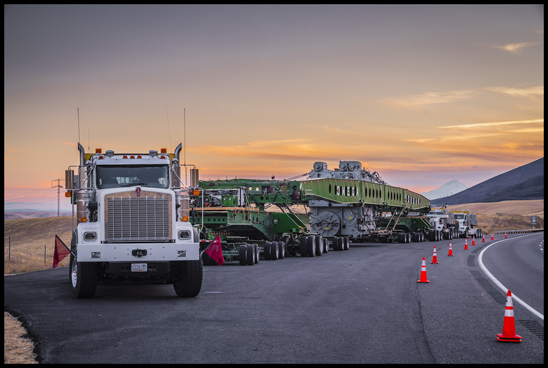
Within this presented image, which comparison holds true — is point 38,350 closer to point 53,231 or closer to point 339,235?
point 339,235

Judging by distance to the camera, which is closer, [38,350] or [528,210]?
[38,350]

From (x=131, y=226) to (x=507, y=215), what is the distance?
12720cm

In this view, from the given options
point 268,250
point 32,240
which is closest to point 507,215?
point 32,240

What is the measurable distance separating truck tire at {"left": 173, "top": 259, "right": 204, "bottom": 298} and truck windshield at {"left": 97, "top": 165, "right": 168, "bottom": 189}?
1756 mm

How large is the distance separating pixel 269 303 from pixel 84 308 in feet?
11.6

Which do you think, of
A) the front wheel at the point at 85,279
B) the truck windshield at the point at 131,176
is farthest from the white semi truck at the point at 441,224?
the front wheel at the point at 85,279

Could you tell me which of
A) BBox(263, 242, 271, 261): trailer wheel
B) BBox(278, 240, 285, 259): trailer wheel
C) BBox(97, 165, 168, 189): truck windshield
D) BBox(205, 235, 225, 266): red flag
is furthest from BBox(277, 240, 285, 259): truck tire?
BBox(97, 165, 168, 189): truck windshield

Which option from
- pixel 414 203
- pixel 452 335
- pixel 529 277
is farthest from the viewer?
pixel 414 203

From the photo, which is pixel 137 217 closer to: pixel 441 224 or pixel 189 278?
pixel 189 278

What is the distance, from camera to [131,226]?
1247cm

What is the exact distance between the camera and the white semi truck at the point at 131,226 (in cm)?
1230

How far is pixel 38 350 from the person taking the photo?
26.6ft

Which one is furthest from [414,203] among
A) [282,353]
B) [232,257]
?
[282,353]

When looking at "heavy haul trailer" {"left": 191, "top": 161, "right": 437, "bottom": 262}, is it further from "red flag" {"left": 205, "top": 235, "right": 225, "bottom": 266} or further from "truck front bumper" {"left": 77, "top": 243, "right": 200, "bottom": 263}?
"truck front bumper" {"left": 77, "top": 243, "right": 200, "bottom": 263}
